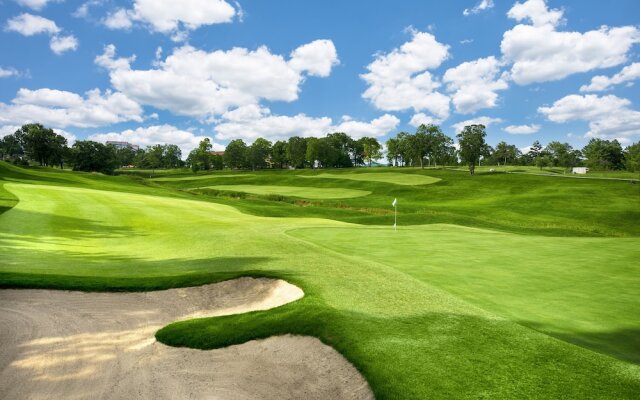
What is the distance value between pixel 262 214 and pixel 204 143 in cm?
11814

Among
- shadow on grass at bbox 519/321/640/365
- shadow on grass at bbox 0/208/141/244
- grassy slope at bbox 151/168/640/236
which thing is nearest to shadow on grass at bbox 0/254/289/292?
shadow on grass at bbox 0/208/141/244

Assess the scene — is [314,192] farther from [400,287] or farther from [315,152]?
[315,152]

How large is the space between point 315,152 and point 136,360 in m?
127

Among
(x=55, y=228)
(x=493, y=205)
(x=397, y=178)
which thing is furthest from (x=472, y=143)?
(x=55, y=228)

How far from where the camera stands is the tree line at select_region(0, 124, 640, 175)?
Answer: 10950cm

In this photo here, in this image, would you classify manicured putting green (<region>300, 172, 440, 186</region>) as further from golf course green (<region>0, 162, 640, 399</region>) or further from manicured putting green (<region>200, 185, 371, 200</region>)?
golf course green (<region>0, 162, 640, 399</region>)

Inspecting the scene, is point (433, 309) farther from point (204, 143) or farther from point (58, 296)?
point (204, 143)

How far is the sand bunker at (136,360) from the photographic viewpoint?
21.1ft

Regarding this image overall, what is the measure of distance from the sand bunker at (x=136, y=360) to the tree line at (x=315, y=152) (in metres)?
87.5

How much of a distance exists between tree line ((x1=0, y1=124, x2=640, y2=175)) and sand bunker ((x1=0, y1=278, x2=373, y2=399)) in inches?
3443

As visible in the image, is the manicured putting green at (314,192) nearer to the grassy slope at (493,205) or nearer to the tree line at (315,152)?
the grassy slope at (493,205)

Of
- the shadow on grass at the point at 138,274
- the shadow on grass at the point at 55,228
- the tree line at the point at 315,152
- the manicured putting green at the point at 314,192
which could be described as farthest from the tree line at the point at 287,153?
the shadow on grass at the point at 138,274

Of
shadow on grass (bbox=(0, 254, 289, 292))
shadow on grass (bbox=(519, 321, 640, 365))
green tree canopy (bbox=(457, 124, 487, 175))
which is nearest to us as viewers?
shadow on grass (bbox=(519, 321, 640, 365))

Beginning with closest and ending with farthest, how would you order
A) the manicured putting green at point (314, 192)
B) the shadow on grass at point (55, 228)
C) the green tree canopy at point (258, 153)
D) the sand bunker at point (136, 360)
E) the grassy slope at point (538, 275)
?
1. the sand bunker at point (136, 360)
2. the grassy slope at point (538, 275)
3. the shadow on grass at point (55, 228)
4. the manicured putting green at point (314, 192)
5. the green tree canopy at point (258, 153)
